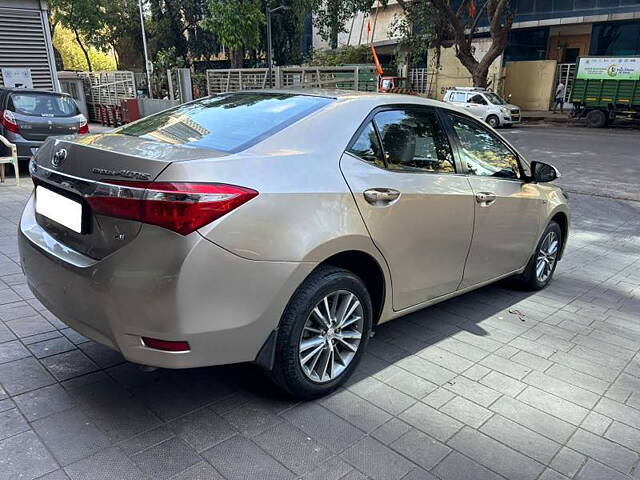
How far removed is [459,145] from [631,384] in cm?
188

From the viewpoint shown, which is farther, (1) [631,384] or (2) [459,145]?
(2) [459,145]

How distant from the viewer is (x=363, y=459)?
243 cm

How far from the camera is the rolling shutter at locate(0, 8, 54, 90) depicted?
1337 centimetres

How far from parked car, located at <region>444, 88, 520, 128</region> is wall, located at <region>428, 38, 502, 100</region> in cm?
661

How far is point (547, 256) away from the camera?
4785mm

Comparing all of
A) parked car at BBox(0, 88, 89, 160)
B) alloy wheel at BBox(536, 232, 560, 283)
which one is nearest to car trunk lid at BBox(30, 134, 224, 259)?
alloy wheel at BBox(536, 232, 560, 283)

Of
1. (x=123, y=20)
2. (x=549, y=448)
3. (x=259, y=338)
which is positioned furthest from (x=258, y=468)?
(x=123, y=20)

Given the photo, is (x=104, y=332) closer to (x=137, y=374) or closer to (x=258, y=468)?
(x=137, y=374)

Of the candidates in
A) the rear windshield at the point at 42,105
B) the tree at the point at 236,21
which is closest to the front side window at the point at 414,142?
the rear windshield at the point at 42,105

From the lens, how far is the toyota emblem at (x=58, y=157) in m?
2.65

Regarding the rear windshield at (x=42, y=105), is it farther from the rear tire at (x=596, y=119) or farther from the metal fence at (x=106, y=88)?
the rear tire at (x=596, y=119)

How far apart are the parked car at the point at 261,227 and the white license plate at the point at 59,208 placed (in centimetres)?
1

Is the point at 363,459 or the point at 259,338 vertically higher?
the point at 259,338

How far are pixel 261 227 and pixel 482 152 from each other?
2.24 m
